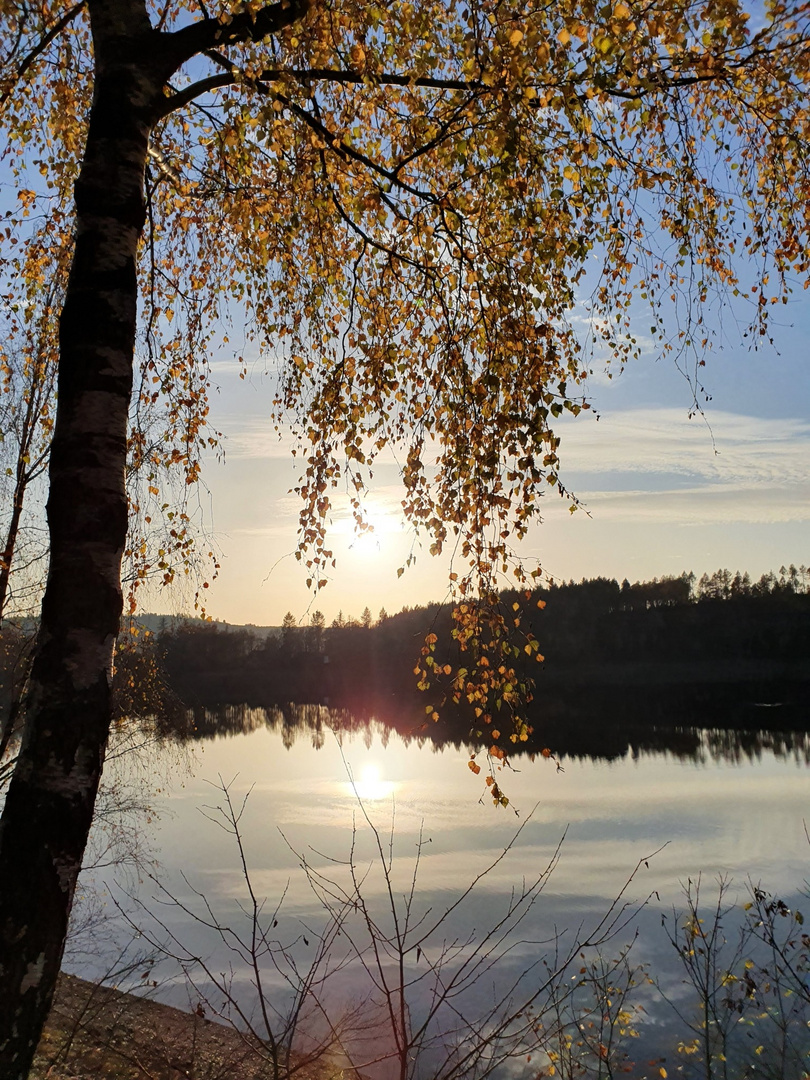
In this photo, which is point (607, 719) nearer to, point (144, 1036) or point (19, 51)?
point (144, 1036)

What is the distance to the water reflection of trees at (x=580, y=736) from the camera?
86.9 feet

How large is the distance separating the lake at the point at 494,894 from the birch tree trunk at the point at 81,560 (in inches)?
19.9

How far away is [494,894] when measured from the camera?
12.5 meters

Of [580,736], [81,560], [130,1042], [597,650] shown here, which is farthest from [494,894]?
[597,650]

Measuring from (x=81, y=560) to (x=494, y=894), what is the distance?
456 inches

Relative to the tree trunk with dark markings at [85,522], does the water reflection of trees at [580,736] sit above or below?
below

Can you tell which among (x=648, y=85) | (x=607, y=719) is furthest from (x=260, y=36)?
(x=607, y=719)

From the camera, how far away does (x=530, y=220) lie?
3.03 meters

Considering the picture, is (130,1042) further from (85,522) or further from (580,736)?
(580,736)

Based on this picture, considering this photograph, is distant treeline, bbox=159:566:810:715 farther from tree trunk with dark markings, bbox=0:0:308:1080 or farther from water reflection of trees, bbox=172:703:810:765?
tree trunk with dark markings, bbox=0:0:308:1080

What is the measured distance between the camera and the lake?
6117 millimetres

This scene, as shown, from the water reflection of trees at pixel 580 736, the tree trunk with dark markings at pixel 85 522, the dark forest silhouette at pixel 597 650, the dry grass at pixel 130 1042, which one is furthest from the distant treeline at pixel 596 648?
the tree trunk with dark markings at pixel 85 522

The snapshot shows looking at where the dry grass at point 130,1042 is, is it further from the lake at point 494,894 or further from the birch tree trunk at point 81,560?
the birch tree trunk at point 81,560

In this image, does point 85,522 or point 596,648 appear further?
point 596,648
